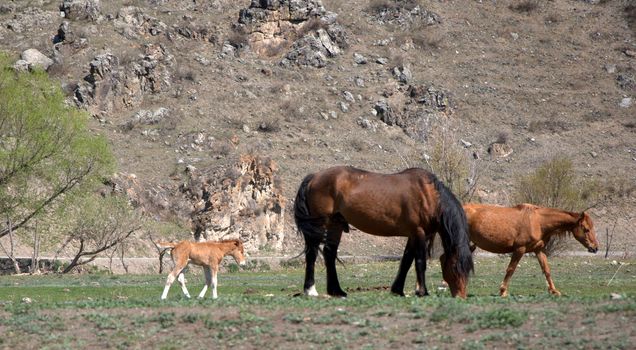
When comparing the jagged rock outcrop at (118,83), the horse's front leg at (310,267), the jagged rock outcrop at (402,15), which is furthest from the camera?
the jagged rock outcrop at (402,15)

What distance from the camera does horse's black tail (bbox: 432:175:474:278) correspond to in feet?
68.1

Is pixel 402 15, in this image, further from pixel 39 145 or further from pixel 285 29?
pixel 39 145

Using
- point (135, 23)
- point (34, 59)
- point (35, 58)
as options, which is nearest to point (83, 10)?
point (135, 23)

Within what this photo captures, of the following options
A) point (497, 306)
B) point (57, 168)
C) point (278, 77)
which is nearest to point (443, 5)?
point (278, 77)

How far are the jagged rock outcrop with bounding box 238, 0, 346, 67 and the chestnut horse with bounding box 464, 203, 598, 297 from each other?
74935mm

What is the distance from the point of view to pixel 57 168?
47844 mm

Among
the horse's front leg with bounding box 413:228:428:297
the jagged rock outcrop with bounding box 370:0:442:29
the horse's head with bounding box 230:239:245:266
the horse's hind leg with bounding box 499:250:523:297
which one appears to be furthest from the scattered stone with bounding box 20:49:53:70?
the horse's front leg with bounding box 413:228:428:297

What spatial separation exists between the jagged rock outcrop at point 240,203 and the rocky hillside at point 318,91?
0.11 m

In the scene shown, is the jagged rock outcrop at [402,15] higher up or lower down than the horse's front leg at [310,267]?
higher up

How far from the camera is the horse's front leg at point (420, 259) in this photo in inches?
820

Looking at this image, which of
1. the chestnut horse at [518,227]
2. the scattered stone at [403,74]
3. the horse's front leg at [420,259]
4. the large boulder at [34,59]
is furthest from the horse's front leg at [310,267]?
the scattered stone at [403,74]

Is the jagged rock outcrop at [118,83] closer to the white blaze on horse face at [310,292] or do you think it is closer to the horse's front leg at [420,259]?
the white blaze on horse face at [310,292]

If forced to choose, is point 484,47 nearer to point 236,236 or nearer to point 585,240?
point 236,236

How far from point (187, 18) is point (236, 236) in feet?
114
